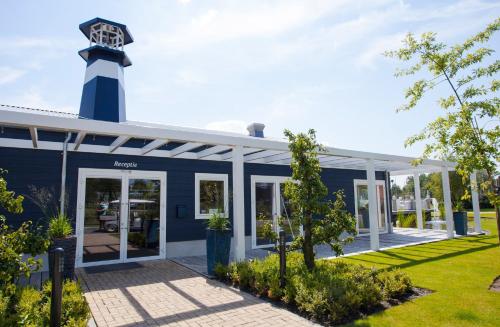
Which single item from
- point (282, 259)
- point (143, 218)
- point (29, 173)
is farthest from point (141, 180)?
point (282, 259)

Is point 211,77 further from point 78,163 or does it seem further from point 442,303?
point 442,303

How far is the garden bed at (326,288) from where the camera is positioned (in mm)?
4484

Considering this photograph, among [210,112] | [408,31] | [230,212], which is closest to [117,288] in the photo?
[230,212]

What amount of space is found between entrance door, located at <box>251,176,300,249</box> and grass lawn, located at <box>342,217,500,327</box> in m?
2.98

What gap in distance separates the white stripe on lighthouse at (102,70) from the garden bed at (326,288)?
1017 centimetres

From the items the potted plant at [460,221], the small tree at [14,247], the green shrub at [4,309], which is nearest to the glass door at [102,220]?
the green shrub at [4,309]

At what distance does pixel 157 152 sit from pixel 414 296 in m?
7.04

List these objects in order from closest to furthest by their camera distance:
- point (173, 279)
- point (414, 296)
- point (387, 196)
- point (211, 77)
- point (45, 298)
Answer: point (45, 298), point (414, 296), point (173, 279), point (211, 77), point (387, 196)

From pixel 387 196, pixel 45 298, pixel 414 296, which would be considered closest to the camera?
pixel 45 298

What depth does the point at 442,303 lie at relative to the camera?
4809 millimetres

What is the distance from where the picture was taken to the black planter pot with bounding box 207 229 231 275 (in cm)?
686

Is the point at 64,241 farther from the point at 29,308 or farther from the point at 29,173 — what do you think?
the point at 29,173

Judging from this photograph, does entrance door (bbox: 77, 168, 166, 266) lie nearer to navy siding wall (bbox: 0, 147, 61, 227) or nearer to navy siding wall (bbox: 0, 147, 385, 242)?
navy siding wall (bbox: 0, 147, 385, 242)

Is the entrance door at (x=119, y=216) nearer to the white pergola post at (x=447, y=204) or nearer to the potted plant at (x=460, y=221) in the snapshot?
the white pergola post at (x=447, y=204)
